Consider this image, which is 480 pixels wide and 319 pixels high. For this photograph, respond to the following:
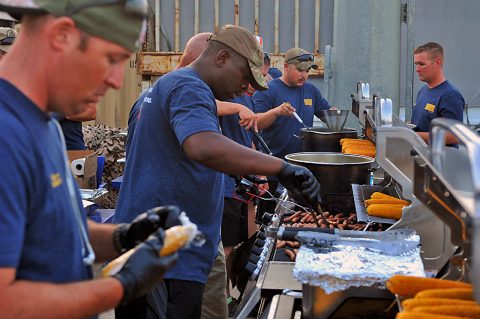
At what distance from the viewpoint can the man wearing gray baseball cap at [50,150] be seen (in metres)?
1.40

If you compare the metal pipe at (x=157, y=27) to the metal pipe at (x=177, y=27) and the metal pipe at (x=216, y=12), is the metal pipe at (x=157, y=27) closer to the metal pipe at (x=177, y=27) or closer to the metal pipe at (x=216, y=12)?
the metal pipe at (x=177, y=27)

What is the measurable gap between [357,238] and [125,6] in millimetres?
1442

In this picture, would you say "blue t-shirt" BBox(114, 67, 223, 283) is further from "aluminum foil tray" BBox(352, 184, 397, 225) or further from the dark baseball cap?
the dark baseball cap

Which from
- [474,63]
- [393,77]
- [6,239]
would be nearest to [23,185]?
[6,239]

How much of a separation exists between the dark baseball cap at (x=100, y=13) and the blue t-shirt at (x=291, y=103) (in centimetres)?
503

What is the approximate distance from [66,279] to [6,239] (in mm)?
284

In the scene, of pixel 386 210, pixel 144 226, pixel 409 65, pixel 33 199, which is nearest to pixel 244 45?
pixel 386 210

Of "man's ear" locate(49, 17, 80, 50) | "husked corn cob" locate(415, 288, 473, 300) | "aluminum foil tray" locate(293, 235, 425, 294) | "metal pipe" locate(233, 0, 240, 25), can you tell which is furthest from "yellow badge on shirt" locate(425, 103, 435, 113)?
"man's ear" locate(49, 17, 80, 50)

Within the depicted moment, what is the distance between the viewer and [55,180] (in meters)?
1.55

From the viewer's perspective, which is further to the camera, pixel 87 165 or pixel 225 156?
pixel 87 165

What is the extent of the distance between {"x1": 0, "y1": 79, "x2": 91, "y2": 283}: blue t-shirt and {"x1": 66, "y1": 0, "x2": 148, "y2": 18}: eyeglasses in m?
0.22

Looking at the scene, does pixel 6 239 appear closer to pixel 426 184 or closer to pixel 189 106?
pixel 426 184

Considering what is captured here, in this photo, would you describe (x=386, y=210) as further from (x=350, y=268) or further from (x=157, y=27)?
(x=157, y=27)

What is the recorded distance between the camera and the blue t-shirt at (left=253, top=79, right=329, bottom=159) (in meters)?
6.61
